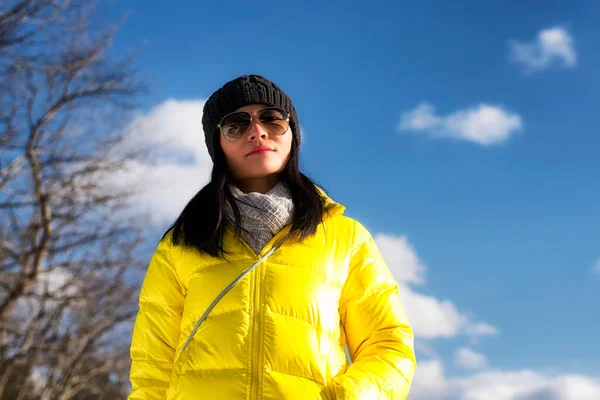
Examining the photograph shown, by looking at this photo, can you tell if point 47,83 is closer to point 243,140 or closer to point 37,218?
point 37,218

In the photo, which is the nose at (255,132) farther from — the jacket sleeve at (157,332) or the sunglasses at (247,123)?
the jacket sleeve at (157,332)

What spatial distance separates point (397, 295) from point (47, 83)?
13183 mm

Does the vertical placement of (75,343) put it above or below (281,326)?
above

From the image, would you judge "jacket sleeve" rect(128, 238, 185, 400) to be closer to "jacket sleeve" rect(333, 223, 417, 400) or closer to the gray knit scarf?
the gray knit scarf

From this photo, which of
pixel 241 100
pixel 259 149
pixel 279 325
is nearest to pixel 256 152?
pixel 259 149

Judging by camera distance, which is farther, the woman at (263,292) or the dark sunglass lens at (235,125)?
the dark sunglass lens at (235,125)

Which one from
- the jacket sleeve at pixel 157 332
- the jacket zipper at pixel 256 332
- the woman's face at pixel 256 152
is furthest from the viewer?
the woman's face at pixel 256 152

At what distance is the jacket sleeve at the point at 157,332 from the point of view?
2145 mm

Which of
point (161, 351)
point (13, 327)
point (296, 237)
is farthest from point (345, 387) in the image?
point (13, 327)

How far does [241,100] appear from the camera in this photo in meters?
2.53

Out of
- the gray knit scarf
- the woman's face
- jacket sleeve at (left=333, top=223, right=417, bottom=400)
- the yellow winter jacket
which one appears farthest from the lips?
jacket sleeve at (left=333, top=223, right=417, bottom=400)

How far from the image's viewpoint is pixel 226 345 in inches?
78.1

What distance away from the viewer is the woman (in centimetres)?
196

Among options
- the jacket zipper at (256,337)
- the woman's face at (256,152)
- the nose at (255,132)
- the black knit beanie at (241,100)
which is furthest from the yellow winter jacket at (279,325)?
the black knit beanie at (241,100)
